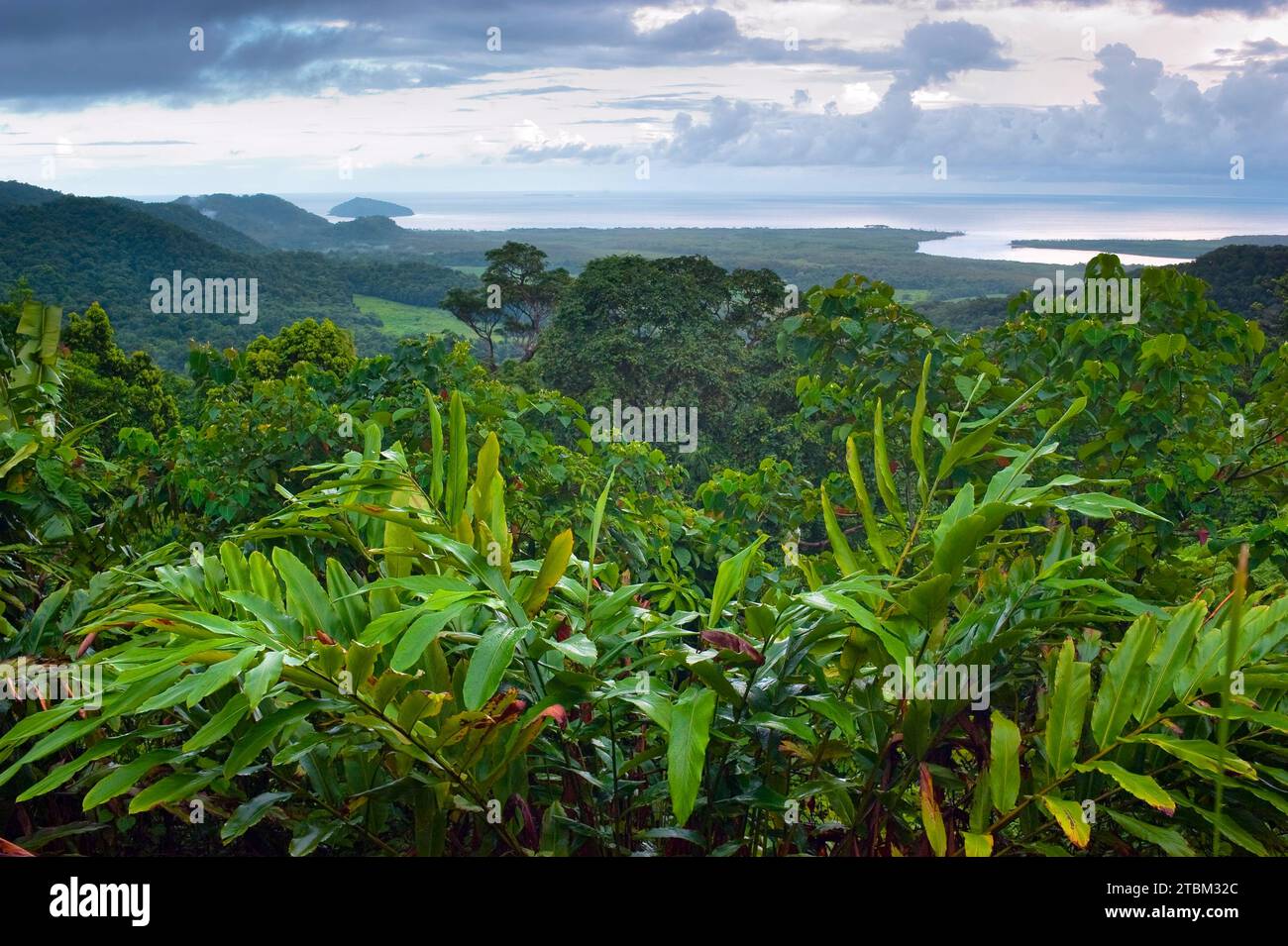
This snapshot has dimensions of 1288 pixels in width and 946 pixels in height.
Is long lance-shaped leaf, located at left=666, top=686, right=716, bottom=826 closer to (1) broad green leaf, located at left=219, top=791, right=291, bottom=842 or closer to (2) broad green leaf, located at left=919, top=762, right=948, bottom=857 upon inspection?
(2) broad green leaf, located at left=919, top=762, right=948, bottom=857

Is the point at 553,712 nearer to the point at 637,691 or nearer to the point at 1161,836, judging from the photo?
the point at 637,691

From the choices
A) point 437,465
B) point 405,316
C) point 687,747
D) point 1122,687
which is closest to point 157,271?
point 405,316

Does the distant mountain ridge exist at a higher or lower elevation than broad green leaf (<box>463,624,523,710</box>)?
higher

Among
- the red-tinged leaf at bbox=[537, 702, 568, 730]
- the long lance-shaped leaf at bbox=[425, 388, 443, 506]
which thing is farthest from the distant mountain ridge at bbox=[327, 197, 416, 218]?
the red-tinged leaf at bbox=[537, 702, 568, 730]

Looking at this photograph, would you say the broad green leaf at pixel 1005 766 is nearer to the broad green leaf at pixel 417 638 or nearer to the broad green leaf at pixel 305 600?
the broad green leaf at pixel 417 638

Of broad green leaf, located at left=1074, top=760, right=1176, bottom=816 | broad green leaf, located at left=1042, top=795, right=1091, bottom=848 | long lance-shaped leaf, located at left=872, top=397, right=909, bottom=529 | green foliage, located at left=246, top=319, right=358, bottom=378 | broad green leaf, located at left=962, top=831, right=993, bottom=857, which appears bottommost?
broad green leaf, located at left=962, top=831, right=993, bottom=857

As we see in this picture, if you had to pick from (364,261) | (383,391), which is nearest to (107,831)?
(383,391)
